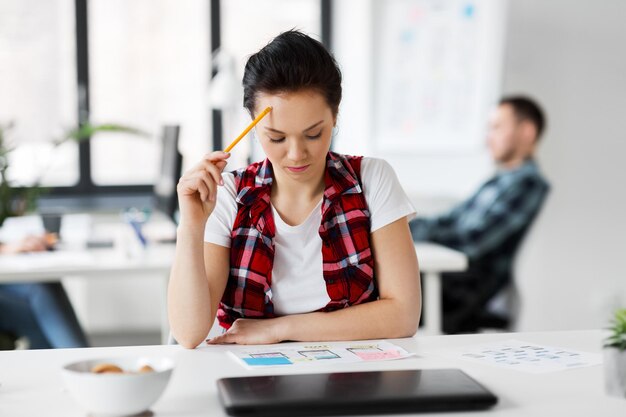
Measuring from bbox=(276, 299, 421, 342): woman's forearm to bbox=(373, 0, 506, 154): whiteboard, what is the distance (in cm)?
286

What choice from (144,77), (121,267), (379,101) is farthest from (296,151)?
(144,77)

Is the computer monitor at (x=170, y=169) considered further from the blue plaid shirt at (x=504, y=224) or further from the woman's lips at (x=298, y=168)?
the woman's lips at (x=298, y=168)

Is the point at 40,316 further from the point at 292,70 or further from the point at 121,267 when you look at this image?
the point at 292,70

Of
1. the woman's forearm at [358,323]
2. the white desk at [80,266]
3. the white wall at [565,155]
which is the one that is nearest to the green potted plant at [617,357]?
the woman's forearm at [358,323]

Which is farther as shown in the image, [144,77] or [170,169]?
[144,77]

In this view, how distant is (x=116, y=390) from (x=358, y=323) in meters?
0.65

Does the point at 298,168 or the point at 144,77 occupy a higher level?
the point at 144,77

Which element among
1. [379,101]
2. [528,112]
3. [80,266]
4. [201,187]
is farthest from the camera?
[379,101]

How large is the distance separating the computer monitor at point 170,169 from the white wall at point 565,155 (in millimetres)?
1150

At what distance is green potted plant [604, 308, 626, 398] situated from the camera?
4.00ft

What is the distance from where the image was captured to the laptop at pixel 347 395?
116cm

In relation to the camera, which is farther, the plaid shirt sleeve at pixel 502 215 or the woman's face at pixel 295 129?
the plaid shirt sleeve at pixel 502 215

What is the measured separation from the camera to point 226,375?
1.36 m

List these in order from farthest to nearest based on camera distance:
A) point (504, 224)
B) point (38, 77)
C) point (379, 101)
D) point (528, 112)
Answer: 1. point (38, 77)
2. point (379, 101)
3. point (528, 112)
4. point (504, 224)
